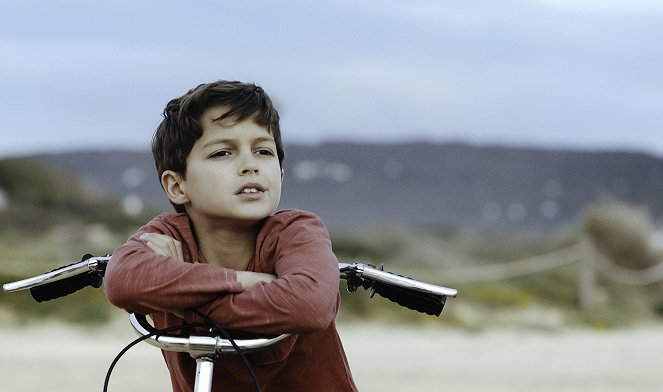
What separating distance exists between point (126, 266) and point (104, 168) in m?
13.8

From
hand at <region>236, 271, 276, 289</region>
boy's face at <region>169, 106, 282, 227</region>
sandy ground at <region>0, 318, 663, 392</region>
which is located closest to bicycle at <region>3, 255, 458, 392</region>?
hand at <region>236, 271, 276, 289</region>

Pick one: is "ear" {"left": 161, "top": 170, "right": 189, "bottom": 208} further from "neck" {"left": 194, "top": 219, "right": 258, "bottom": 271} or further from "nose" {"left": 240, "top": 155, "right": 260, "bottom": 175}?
"nose" {"left": 240, "top": 155, "right": 260, "bottom": 175}

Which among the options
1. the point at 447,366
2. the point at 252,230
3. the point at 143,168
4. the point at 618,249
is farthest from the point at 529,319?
the point at 252,230

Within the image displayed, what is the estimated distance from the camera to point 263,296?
179cm

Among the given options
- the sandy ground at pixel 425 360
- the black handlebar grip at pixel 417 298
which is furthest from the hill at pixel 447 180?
the black handlebar grip at pixel 417 298

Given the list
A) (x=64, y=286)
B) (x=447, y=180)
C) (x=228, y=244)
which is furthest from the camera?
(x=447, y=180)

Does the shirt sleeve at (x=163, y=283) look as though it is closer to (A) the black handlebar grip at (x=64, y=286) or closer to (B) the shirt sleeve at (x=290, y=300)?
(B) the shirt sleeve at (x=290, y=300)

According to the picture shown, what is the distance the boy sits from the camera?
182 centimetres

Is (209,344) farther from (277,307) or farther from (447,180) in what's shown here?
(447,180)

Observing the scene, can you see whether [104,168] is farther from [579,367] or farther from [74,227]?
[579,367]

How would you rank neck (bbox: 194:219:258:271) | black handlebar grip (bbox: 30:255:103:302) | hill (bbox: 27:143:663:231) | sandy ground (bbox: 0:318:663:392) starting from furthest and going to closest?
hill (bbox: 27:143:663:231) < sandy ground (bbox: 0:318:663:392) < black handlebar grip (bbox: 30:255:103:302) < neck (bbox: 194:219:258:271)

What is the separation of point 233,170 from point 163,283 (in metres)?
0.26

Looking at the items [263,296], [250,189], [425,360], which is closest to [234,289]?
[263,296]

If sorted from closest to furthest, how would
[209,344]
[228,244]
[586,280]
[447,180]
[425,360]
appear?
[209,344] → [228,244] → [425,360] → [586,280] → [447,180]
